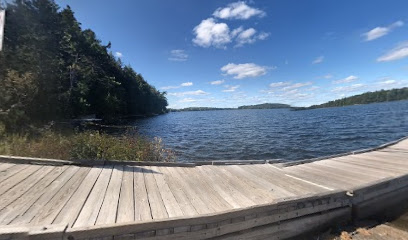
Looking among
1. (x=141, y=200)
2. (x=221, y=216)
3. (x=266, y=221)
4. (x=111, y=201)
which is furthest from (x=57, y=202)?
(x=266, y=221)

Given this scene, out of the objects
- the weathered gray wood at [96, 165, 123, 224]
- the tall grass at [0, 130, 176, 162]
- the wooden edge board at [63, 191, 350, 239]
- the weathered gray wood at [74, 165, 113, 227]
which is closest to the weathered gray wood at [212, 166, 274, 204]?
the wooden edge board at [63, 191, 350, 239]

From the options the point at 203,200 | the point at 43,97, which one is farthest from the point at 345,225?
the point at 43,97

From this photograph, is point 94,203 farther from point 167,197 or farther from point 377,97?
point 377,97

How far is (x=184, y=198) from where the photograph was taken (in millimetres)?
4320

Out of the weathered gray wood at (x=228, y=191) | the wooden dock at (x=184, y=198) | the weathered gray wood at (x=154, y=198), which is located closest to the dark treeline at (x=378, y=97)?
the wooden dock at (x=184, y=198)

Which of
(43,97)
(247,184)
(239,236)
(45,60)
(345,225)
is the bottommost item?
(345,225)

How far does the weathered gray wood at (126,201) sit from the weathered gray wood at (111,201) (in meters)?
0.07

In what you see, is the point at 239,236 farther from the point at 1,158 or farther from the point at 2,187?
the point at 1,158

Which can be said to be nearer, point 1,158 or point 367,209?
point 367,209

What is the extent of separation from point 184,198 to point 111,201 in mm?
1242

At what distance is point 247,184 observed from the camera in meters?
5.31

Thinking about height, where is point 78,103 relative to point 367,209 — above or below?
above

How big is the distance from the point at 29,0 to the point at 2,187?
132ft

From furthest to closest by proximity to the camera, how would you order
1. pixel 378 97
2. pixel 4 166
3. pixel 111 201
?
pixel 378 97
pixel 4 166
pixel 111 201
